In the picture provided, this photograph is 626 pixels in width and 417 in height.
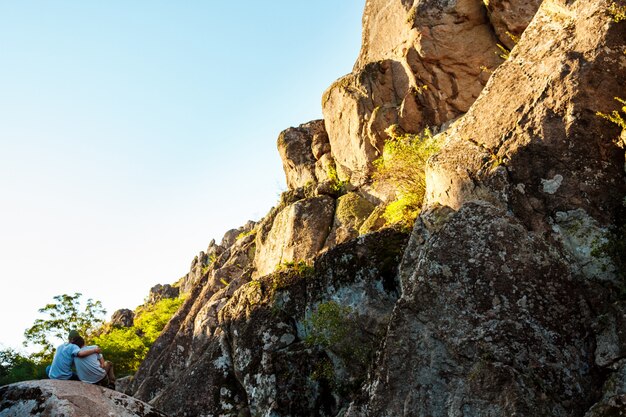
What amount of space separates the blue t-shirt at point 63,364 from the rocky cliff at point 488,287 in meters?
5.99

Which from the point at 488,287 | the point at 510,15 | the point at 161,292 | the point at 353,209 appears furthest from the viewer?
the point at 161,292

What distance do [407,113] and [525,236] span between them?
1888 cm

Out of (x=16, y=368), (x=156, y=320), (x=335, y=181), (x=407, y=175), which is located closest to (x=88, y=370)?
(x=407, y=175)

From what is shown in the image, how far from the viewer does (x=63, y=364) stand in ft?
38.4

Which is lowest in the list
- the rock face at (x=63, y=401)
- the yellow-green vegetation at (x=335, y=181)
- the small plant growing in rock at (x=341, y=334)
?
the small plant growing in rock at (x=341, y=334)

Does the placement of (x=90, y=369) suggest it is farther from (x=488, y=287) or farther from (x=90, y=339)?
(x=90, y=339)

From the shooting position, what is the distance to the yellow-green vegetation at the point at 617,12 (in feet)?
48.1

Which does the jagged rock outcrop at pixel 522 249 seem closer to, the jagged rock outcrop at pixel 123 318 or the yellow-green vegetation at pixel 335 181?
the yellow-green vegetation at pixel 335 181

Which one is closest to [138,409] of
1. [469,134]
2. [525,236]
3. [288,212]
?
[525,236]

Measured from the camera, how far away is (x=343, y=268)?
63.1ft

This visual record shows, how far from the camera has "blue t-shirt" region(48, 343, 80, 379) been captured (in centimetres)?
1166

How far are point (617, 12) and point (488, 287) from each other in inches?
321

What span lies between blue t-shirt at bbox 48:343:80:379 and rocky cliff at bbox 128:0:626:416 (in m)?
5.99

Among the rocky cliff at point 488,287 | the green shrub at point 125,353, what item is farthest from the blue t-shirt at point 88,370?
the green shrub at point 125,353
